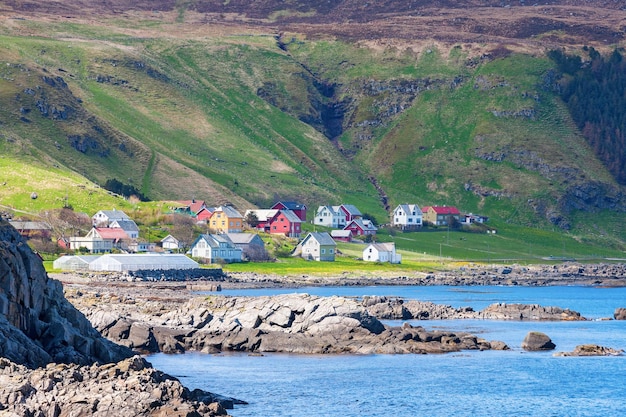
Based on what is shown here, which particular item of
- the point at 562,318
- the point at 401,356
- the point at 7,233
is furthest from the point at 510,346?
the point at 7,233

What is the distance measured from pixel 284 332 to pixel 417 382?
12172 millimetres

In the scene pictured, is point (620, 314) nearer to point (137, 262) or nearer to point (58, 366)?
point (137, 262)

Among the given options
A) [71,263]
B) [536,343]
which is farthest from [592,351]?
[71,263]

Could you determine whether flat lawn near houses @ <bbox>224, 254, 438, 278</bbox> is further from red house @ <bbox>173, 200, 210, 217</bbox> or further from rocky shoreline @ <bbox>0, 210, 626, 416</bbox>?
red house @ <bbox>173, 200, 210, 217</bbox>

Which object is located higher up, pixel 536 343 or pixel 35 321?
pixel 35 321

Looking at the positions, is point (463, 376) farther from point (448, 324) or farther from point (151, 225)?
point (151, 225)

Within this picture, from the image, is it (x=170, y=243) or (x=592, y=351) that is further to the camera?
(x=170, y=243)

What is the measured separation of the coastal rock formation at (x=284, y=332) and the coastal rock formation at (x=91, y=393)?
22760mm

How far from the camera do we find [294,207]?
17562cm

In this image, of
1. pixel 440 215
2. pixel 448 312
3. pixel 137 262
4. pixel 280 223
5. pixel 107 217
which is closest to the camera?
pixel 448 312

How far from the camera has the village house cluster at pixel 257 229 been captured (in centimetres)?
13290

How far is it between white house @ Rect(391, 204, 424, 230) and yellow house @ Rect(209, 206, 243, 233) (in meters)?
37.0

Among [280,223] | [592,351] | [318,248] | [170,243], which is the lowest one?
[592,351]

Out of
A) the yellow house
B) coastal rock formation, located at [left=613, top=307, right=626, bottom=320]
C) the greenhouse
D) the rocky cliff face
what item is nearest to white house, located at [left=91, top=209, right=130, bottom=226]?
the yellow house
